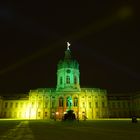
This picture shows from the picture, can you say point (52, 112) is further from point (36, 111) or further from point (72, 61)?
point (72, 61)

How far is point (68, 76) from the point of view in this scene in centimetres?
9019

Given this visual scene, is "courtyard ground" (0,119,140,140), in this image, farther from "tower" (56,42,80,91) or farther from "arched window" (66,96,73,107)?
"arched window" (66,96,73,107)

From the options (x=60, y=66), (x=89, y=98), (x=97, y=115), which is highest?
(x=60, y=66)

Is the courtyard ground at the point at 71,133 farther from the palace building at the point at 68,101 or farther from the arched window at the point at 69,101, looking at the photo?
the arched window at the point at 69,101

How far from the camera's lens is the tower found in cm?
8964

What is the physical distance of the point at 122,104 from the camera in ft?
338

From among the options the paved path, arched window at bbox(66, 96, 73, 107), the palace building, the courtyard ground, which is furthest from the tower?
the paved path

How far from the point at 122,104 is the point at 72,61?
3070cm

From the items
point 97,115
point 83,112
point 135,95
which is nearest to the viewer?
point 83,112

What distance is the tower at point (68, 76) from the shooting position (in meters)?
89.6

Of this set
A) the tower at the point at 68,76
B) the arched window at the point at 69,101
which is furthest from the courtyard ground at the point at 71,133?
the arched window at the point at 69,101

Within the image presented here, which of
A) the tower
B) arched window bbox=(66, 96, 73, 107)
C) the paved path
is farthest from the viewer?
the tower

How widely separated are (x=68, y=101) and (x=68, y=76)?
381 inches

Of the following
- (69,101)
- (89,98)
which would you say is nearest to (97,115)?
(89,98)
